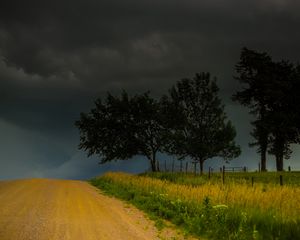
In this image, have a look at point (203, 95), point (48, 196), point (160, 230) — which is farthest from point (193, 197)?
point (203, 95)

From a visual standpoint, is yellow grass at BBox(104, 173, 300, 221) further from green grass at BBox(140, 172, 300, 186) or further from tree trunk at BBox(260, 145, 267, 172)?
tree trunk at BBox(260, 145, 267, 172)

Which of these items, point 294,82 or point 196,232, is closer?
point 196,232

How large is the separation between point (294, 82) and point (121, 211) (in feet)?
174

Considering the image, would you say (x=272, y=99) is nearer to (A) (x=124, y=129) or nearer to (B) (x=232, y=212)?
(A) (x=124, y=129)

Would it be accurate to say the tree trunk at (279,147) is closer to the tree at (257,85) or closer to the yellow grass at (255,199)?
the tree at (257,85)

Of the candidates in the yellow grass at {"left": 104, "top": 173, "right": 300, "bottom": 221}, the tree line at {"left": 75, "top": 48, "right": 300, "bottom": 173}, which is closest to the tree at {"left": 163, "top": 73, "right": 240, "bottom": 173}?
the tree line at {"left": 75, "top": 48, "right": 300, "bottom": 173}

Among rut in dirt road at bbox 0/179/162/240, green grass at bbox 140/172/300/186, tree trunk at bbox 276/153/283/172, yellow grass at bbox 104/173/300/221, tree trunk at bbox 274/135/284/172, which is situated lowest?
rut in dirt road at bbox 0/179/162/240

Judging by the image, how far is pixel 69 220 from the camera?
1612cm

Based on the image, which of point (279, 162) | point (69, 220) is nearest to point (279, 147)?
point (279, 162)

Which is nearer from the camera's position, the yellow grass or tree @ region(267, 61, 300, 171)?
the yellow grass

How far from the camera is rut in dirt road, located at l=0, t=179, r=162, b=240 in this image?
13451 millimetres

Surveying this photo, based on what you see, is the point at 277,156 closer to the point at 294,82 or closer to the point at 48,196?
the point at 294,82

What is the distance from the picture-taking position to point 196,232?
1432 centimetres

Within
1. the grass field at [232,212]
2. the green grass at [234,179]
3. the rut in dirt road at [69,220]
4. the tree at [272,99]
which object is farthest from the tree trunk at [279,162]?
the rut in dirt road at [69,220]
